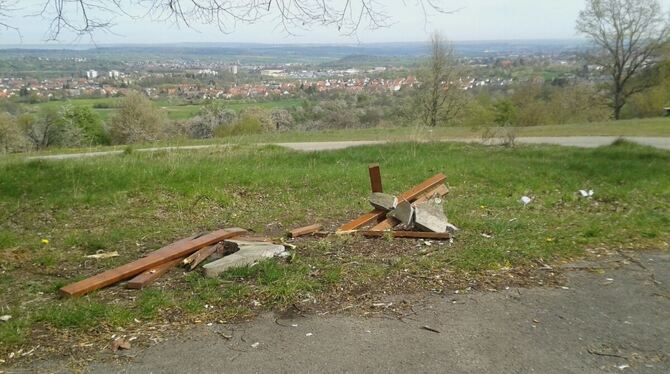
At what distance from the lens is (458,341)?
11.4 feet

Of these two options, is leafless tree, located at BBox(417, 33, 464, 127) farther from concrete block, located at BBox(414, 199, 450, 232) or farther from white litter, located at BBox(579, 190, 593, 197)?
concrete block, located at BBox(414, 199, 450, 232)

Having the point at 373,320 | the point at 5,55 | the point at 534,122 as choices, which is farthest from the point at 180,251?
the point at 534,122

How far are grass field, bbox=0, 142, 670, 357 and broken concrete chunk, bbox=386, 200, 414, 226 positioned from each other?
451 mm

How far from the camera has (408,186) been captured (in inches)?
356

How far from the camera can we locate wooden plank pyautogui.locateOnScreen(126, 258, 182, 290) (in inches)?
170

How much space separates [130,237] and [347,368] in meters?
3.53

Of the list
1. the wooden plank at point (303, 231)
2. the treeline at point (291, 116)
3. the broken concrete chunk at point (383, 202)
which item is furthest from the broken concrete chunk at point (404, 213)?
the treeline at point (291, 116)

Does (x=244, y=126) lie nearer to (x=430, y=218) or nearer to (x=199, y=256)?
(x=430, y=218)

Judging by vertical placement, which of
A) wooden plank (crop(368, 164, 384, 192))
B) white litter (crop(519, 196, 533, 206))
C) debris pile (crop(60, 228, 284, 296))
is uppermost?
wooden plank (crop(368, 164, 384, 192))

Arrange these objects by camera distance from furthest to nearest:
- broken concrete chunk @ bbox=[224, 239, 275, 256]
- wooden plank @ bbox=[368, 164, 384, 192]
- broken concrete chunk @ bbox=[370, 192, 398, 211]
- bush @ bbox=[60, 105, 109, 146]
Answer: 1. bush @ bbox=[60, 105, 109, 146]
2. wooden plank @ bbox=[368, 164, 384, 192]
3. broken concrete chunk @ bbox=[370, 192, 398, 211]
4. broken concrete chunk @ bbox=[224, 239, 275, 256]

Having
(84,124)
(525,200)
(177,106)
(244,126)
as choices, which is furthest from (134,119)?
(525,200)

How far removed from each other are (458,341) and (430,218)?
233cm

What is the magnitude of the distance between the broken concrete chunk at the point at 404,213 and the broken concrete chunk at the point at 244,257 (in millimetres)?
1431

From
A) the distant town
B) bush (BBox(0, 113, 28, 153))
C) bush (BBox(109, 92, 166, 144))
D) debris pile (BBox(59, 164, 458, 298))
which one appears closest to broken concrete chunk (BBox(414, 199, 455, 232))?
debris pile (BBox(59, 164, 458, 298))
